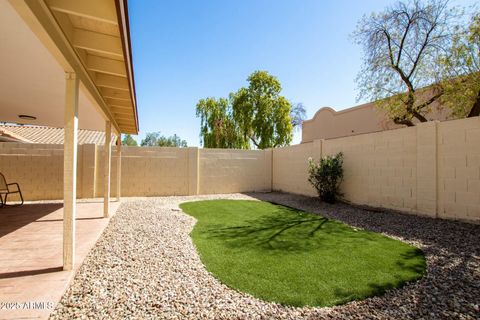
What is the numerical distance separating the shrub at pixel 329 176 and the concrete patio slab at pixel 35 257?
20.7 ft

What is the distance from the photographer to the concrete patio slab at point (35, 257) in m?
2.33

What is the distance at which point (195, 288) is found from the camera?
2.81m

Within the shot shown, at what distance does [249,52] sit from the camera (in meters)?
12.5

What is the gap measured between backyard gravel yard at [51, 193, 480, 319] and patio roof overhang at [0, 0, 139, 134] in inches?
94.2

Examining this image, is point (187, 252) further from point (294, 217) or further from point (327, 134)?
point (327, 134)

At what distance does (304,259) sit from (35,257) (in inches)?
145

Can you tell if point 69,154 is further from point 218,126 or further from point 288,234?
point 218,126

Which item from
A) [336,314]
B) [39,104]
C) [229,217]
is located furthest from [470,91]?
[39,104]

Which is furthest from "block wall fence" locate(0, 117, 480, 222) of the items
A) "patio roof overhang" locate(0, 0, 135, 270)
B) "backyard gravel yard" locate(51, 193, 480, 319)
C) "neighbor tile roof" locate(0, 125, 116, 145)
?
"neighbor tile roof" locate(0, 125, 116, 145)

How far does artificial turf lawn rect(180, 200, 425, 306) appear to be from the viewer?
9.15 feet

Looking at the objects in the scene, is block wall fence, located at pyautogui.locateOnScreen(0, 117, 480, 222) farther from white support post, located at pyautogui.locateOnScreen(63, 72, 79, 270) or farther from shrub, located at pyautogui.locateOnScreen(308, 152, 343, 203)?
white support post, located at pyautogui.locateOnScreen(63, 72, 79, 270)

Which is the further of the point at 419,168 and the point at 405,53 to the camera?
the point at 405,53

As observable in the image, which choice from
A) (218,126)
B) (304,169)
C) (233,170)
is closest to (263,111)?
(218,126)

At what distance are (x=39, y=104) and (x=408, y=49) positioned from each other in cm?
1084
